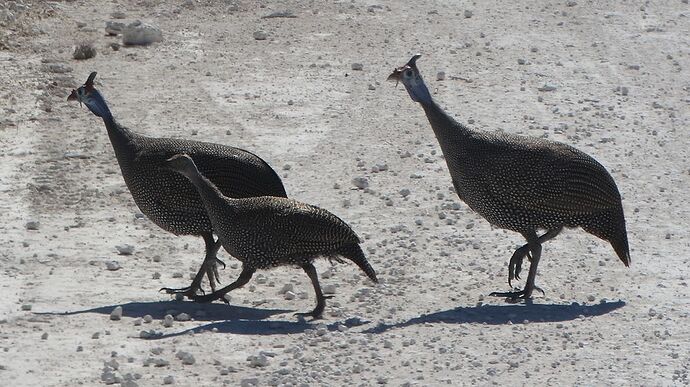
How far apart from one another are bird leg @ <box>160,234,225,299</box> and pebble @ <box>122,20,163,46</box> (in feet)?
22.6

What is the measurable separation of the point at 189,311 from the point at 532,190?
7.31 feet

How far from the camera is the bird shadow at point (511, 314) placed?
873cm

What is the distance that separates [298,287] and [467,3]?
955cm

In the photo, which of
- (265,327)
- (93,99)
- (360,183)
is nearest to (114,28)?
(360,183)

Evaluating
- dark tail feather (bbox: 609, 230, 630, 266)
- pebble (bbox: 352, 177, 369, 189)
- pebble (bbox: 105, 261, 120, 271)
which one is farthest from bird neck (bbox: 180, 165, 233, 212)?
pebble (bbox: 352, 177, 369, 189)

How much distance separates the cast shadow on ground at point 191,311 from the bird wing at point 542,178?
1576mm

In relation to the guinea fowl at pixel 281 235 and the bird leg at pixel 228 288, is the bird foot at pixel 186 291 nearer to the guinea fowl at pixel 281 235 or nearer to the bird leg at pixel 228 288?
the bird leg at pixel 228 288

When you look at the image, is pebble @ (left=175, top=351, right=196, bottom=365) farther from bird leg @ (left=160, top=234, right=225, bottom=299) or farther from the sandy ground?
bird leg @ (left=160, top=234, right=225, bottom=299)

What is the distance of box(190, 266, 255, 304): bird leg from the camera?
892 centimetres

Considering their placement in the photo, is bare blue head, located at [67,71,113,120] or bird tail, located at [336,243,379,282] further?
bare blue head, located at [67,71,113,120]

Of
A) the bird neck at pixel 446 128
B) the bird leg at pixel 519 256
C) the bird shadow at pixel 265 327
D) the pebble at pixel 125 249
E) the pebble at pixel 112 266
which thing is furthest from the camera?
the pebble at pixel 125 249

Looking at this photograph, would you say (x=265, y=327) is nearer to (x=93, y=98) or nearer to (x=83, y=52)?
(x=93, y=98)

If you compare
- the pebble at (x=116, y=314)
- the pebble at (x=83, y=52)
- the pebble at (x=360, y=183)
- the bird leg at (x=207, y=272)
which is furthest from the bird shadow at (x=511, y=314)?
the pebble at (x=83, y=52)

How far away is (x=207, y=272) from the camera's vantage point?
9406 mm
